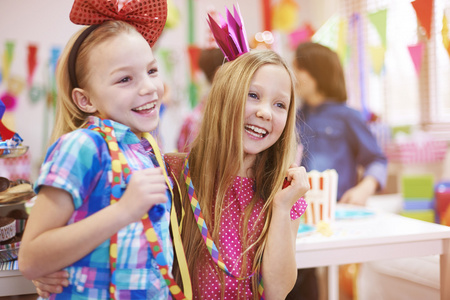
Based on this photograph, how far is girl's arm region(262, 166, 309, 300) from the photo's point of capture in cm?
116

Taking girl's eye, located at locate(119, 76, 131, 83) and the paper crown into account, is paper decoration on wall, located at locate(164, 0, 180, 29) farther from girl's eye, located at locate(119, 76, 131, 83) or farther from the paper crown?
girl's eye, located at locate(119, 76, 131, 83)

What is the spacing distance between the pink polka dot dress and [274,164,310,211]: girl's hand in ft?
0.19

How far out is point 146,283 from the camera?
91 cm

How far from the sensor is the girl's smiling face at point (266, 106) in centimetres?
119

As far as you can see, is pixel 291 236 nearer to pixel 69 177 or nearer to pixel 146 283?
pixel 146 283

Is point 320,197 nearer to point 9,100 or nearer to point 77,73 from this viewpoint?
point 77,73

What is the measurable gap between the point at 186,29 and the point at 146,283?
410 centimetres

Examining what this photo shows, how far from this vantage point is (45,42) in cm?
416

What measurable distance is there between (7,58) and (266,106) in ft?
12.1

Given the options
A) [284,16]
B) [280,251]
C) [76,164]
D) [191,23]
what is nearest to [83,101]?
[76,164]

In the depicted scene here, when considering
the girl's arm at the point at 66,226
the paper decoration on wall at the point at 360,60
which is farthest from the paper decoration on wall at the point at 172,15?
the girl's arm at the point at 66,226

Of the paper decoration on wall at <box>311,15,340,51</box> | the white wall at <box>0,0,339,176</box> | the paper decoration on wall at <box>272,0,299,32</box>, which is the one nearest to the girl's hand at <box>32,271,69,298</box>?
the paper decoration on wall at <box>311,15,340,51</box>

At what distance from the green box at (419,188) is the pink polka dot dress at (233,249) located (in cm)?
182

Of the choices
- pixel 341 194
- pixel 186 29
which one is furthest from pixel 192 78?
pixel 341 194
